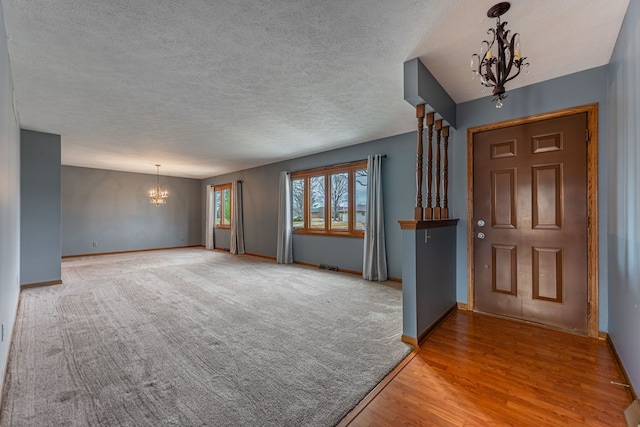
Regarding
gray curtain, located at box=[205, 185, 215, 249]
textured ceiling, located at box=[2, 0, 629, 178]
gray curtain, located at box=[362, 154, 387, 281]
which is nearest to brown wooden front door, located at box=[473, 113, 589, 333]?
textured ceiling, located at box=[2, 0, 629, 178]

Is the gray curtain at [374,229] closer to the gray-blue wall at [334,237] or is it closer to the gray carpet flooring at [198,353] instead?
the gray-blue wall at [334,237]

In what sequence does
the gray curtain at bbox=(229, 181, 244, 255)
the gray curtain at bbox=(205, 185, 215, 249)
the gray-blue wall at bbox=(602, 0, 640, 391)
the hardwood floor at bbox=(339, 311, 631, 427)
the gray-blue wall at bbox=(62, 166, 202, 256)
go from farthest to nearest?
the gray curtain at bbox=(205, 185, 215, 249) → the gray curtain at bbox=(229, 181, 244, 255) → the gray-blue wall at bbox=(62, 166, 202, 256) → the gray-blue wall at bbox=(602, 0, 640, 391) → the hardwood floor at bbox=(339, 311, 631, 427)

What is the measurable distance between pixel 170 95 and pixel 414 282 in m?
3.26

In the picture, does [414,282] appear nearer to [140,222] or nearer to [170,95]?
[170,95]

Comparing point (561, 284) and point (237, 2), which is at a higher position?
point (237, 2)

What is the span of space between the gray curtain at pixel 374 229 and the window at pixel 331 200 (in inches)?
12.9

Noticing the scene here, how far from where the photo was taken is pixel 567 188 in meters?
2.70

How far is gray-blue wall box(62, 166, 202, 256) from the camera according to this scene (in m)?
7.42

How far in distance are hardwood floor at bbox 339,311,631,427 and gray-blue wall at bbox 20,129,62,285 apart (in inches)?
214

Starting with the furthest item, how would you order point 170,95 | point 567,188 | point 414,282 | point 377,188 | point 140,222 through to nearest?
point 140,222 < point 377,188 < point 170,95 < point 567,188 < point 414,282

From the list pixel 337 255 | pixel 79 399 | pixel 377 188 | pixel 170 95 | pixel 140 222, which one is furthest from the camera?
pixel 140 222

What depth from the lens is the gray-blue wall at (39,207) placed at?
4.28 metres

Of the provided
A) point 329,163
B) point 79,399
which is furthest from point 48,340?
point 329,163

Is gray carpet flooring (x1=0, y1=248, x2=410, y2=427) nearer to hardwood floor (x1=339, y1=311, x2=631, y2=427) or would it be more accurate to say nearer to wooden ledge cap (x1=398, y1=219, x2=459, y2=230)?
hardwood floor (x1=339, y1=311, x2=631, y2=427)
